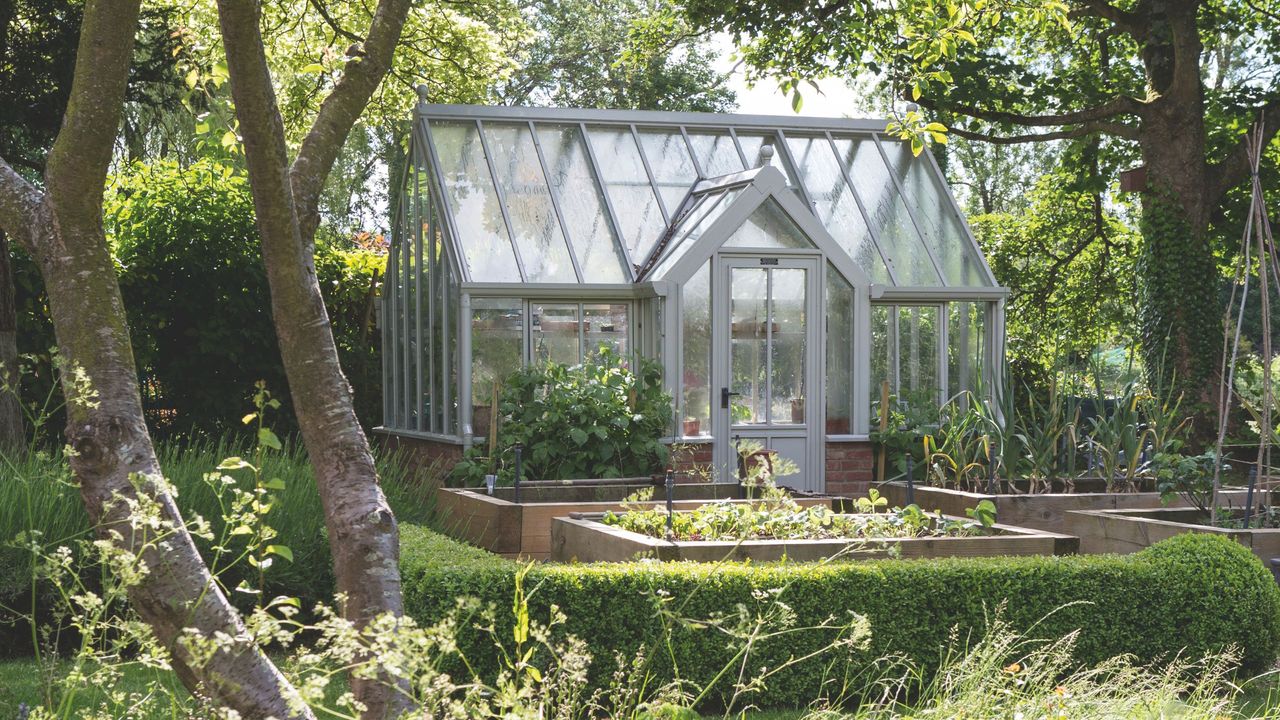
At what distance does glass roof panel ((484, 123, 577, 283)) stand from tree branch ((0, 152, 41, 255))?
797 centimetres

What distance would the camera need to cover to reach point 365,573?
3.23 metres

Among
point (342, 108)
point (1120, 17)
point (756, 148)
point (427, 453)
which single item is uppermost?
point (1120, 17)

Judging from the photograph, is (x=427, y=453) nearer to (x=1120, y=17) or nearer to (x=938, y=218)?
(x=938, y=218)

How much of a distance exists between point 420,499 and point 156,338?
4.53 metres

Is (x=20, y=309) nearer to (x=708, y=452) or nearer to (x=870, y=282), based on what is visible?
(x=708, y=452)

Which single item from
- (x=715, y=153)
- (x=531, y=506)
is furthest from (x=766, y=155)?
(x=531, y=506)

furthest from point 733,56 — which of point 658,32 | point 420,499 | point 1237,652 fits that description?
point 1237,652

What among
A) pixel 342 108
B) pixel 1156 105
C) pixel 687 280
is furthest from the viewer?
pixel 1156 105

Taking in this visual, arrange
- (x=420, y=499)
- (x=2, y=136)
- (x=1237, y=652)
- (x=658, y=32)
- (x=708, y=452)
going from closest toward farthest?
(x=1237, y=652) → (x=420, y=499) → (x=2, y=136) → (x=708, y=452) → (x=658, y=32)

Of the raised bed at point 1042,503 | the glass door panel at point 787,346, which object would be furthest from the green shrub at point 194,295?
the raised bed at point 1042,503

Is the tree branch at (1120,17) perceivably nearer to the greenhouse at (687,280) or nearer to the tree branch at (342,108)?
the greenhouse at (687,280)

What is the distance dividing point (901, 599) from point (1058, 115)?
35.8 ft

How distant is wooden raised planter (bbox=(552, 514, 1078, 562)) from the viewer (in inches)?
227

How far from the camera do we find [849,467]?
38.4 ft
